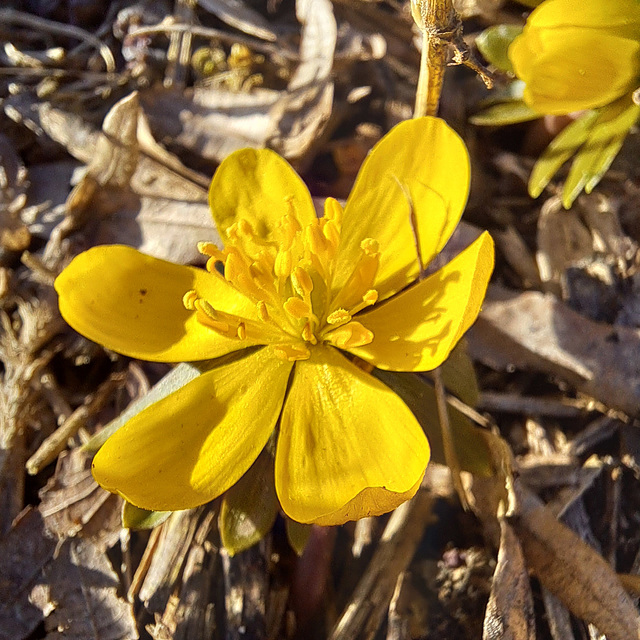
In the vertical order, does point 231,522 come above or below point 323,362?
below

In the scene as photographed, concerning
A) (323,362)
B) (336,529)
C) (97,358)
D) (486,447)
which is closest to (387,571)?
(336,529)

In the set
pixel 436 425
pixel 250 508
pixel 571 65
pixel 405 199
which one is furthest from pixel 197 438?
pixel 571 65

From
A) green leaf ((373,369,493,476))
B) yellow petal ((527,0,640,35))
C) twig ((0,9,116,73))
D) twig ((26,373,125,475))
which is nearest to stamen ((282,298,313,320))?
green leaf ((373,369,493,476))

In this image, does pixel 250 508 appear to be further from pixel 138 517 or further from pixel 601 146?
pixel 601 146

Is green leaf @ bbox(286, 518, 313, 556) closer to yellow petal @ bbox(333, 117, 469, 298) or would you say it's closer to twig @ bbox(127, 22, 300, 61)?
yellow petal @ bbox(333, 117, 469, 298)

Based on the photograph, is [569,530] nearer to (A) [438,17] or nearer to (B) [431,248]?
(B) [431,248]

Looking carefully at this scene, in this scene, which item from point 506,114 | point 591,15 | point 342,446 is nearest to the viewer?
point 342,446
